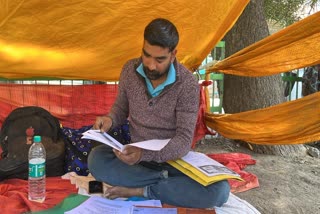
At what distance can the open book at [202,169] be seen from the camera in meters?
1.68

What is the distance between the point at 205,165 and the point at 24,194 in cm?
95

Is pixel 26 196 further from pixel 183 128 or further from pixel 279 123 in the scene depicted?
pixel 279 123

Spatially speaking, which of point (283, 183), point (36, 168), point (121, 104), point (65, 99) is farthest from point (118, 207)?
point (283, 183)

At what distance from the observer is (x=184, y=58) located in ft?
9.56

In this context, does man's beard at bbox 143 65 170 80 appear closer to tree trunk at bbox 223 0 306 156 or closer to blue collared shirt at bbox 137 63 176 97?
blue collared shirt at bbox 137 63 176 97

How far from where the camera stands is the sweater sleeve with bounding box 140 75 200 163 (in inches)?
68.8

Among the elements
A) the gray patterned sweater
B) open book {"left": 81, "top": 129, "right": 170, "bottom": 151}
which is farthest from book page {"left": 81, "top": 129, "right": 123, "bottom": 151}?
the gray patterned sweater

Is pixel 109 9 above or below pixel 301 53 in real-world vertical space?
above

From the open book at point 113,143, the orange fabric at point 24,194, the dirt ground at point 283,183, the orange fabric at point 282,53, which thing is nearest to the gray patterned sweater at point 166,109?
the open book at point 113,143

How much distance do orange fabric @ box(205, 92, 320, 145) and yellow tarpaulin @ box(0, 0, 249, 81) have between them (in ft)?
2.05

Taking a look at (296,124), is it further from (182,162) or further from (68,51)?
(68,51)

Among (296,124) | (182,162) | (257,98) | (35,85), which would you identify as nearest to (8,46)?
(35,85)

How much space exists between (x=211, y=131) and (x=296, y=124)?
2.73 feet

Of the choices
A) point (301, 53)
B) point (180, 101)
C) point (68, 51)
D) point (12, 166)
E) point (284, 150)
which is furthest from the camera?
point (284, 150)
